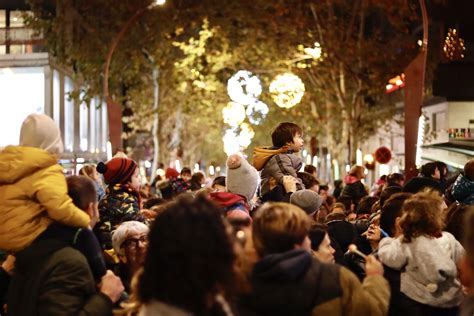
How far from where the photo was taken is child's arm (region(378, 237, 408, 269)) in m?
6.96

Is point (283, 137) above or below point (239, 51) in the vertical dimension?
below

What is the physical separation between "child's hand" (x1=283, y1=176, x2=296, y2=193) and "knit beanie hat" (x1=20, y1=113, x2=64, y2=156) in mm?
3137

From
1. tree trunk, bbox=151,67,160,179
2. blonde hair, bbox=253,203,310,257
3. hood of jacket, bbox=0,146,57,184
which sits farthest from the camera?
tree trunk, bbox=151,67,160,179

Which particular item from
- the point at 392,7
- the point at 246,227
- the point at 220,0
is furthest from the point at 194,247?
the point at 220,0

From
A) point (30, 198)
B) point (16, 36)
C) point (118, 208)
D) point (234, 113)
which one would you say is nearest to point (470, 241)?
point (30, 198)

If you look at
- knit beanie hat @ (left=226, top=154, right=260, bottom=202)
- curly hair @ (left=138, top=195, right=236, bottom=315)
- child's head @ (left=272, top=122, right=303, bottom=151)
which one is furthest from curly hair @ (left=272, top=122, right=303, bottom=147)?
curly hair @ (left=138, top=195, right=236, bottom=315)

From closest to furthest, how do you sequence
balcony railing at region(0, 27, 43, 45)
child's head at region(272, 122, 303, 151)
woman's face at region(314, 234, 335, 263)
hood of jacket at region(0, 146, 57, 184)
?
hood of jacket at region(0, 146, 57, 184)
woman's face at region(314, 234, 335, 263)
child's head at region(272, 122, 303, 151)
balcony railing at region(0, 27, 43, 45)

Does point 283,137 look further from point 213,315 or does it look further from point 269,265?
point 213,315

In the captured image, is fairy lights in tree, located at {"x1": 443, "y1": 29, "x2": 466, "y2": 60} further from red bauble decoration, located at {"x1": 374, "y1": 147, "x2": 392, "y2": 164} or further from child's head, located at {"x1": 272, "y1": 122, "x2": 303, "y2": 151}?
child's head, located at {"x1": 272, "y1": 122, "x2": 303, "y2": 151}

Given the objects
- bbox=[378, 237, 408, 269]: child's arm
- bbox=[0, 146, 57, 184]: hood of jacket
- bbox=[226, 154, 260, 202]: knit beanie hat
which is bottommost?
bbox=[378, 237, 408, 269]: child's arm

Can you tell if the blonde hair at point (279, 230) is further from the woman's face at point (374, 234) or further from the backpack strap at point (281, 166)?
the backpack strap at point (281, 166)

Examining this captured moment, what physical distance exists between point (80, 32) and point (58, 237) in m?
31.0

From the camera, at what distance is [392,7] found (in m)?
31.1

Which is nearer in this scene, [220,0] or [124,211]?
[124,211]
